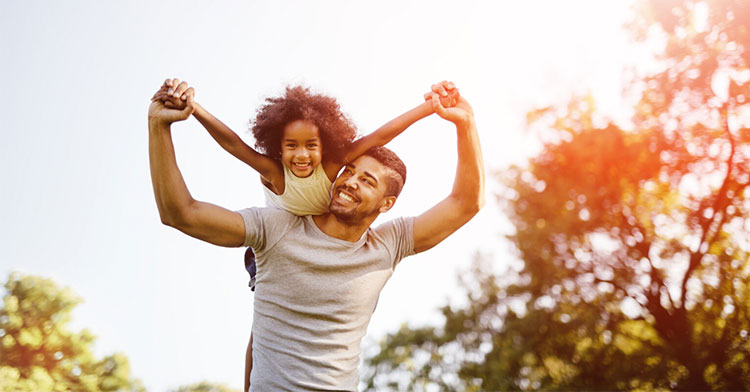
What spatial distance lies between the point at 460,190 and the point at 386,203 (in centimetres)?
32

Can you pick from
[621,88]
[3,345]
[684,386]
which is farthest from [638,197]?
[3,345]

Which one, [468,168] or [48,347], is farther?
[48,347]

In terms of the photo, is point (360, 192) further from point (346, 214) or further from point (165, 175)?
point (165, 175)

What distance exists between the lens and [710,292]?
13742mm

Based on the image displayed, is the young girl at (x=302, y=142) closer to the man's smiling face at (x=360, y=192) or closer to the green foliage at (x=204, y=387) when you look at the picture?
the man's smiling face at (x=360, y=192)

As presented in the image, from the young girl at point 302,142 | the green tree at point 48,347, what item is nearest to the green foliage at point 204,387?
the green tree at point 48,347

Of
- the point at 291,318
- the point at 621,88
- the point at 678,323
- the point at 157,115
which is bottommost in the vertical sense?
the point at 678,323

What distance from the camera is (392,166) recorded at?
9.17 ft

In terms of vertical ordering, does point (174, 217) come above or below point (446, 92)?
below

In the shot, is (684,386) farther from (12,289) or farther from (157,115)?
(12,289)

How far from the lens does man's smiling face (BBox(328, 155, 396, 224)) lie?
253cm

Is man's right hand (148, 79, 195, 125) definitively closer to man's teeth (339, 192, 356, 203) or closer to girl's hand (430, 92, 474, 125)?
man's teeth (339, 192, 356, 203)

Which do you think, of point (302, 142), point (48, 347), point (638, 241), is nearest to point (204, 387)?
point (48, 347)

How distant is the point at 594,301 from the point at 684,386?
2209 mm
